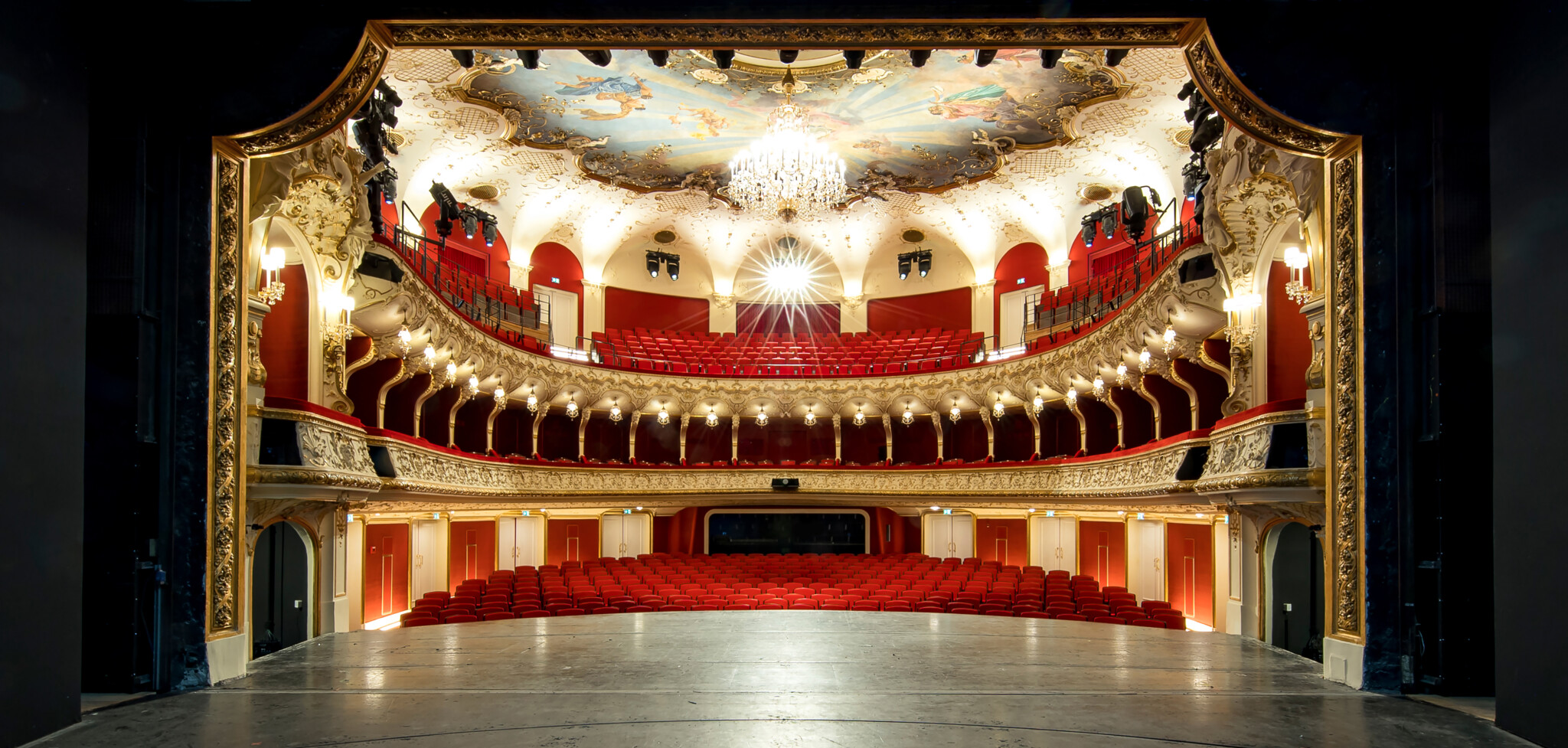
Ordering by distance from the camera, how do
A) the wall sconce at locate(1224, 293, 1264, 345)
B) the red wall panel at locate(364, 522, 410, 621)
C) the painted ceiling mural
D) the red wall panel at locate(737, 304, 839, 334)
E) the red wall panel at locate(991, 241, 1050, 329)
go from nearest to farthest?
the wall sconce at locate(1224, 293, 1264, 345)
the red wall panel at locate(364, 522, 410, 621)
the painted ceiling mural
the red wall panel at locate(991, 241, 1050, 329)
the red wall panel at locate(737, 304, 839, 334)

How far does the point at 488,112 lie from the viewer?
17.7m

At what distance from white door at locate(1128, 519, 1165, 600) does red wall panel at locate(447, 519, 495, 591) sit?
13743mm

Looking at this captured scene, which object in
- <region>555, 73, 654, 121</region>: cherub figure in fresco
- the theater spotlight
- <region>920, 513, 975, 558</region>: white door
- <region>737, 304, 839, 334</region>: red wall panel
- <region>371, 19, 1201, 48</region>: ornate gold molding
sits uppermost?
<region>555, 73, 654, 121</region>: cherub figure in fresco

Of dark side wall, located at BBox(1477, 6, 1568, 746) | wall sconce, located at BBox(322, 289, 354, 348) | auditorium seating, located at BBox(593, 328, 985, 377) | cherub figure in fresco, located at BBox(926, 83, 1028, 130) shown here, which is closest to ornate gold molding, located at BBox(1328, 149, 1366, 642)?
dark side wall, located at BBox(1477, 6, 1568, 746)

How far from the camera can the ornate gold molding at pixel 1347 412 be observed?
6500mm

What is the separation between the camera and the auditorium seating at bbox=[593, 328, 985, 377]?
958 inches

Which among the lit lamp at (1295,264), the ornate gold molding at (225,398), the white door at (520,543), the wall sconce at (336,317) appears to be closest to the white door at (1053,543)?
the lit lamp at (1295,264)

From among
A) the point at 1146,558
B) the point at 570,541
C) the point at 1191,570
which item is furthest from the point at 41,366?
the point at 570,541

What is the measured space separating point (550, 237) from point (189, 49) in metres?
18.4

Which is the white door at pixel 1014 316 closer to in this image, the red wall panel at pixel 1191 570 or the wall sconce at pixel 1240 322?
the red wall panel at pixel 1191 570

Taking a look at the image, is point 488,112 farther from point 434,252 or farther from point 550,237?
point 550,237

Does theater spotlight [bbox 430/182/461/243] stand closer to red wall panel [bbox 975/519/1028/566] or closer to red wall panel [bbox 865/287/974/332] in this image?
red wall panel [bbox 865/287/974/332]

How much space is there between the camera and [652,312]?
27359mm

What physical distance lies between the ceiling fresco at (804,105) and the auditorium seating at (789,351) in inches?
199
